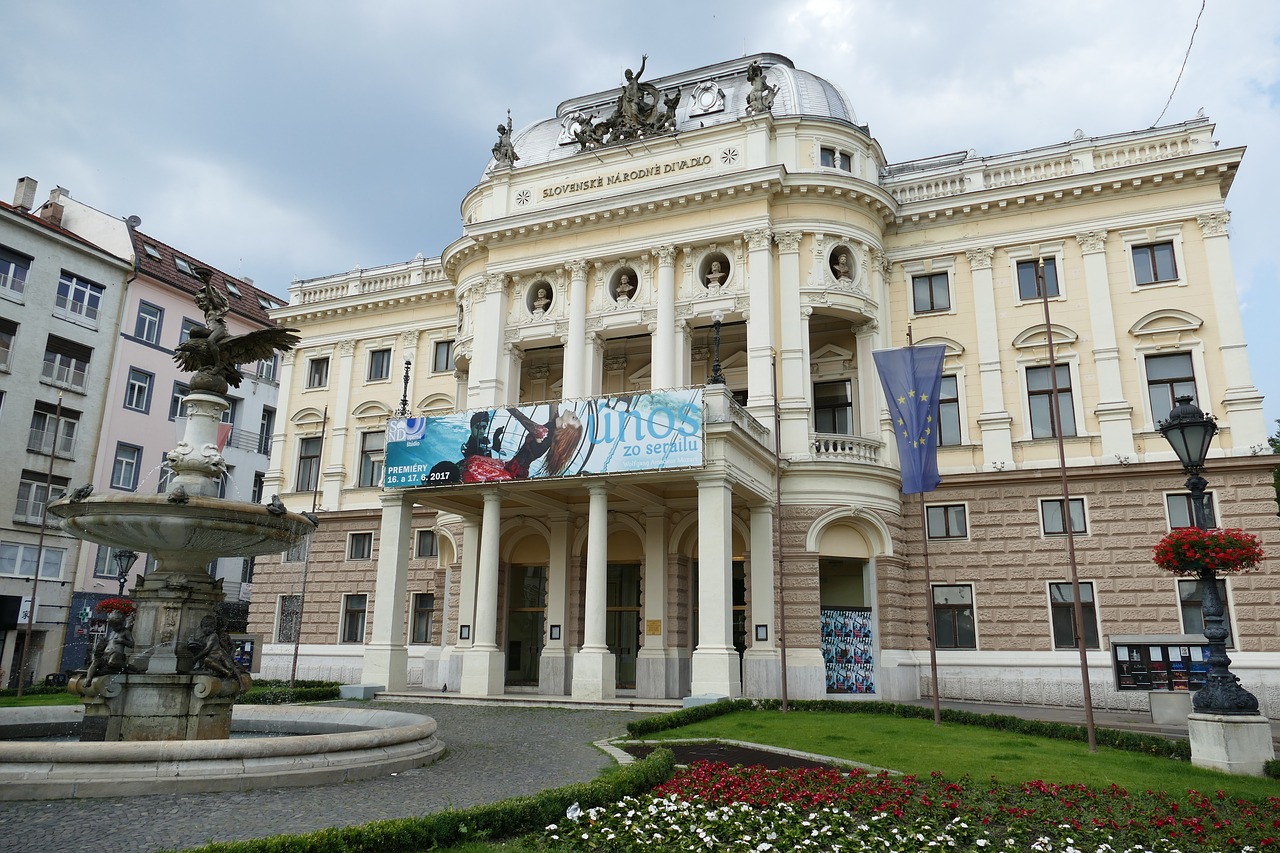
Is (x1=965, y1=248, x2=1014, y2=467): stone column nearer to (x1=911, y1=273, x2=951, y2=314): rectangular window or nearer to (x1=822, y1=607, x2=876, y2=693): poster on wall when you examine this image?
(x1=911, y1=273, x2=951, y2=314): rectangular window

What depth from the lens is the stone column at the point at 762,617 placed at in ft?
85.3

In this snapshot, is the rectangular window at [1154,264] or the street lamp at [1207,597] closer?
the street lamp at [1207,597]

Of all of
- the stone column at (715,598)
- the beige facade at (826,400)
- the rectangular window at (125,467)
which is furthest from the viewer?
the rectangular window at (125,467)

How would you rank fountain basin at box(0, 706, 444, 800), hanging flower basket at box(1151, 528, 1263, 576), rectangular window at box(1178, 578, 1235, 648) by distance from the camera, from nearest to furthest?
fountain basin at box(0, 706, 444, 800) → hanging flower basket at box(1151, 528, 1263, 576) → rectangular window at box(1178, 578, 1235, 648)

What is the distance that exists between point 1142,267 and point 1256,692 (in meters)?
13.6

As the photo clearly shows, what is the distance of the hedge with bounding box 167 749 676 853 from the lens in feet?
25.0

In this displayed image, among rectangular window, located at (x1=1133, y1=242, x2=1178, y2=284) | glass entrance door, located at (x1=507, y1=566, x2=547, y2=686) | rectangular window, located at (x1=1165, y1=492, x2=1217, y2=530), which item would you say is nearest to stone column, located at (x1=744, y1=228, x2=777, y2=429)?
glass entrance door, located at (x1=507, y1=566, x2=547, y2=686)

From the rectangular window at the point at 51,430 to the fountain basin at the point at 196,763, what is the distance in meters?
36.1

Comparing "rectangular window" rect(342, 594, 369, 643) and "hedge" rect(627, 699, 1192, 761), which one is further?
"rectangular window" rect(342, 594, 369, 643)

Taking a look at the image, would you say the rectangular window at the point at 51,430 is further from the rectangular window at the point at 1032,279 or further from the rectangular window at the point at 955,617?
the rectangular window at the point at 1032,279

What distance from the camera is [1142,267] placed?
29516 millimetres

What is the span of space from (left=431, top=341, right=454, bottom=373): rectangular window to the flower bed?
96.7 ft

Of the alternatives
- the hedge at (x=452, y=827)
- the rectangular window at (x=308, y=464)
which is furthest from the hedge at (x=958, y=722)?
the rectangular window at (x=308, y=464)

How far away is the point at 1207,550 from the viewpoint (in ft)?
49.9
